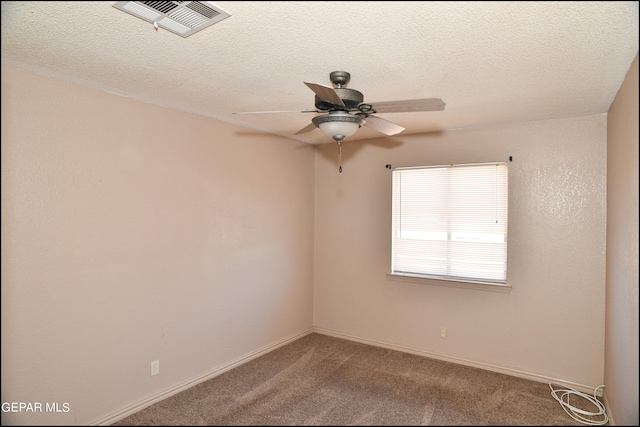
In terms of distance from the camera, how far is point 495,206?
3.66 m

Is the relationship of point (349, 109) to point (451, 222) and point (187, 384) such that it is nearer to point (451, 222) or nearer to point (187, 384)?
point (451, 222)

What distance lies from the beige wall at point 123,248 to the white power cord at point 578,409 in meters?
2.70

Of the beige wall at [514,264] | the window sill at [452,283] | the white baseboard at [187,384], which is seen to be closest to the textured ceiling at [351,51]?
the beige wall at [514,264]

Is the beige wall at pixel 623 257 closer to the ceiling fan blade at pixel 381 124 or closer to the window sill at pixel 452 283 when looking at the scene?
the window sill at pixel 452 283

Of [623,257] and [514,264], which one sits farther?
[514,264]

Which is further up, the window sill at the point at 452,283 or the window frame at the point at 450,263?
the window frame at the point at 450,263

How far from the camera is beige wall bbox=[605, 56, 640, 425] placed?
2.01 m

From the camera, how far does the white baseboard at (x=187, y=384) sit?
269 centimetres

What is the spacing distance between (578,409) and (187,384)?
3.11 metres

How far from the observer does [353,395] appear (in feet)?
9.15

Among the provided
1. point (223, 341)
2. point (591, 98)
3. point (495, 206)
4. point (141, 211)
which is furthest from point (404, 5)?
point (223, 341)

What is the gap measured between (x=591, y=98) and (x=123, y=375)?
4.03m

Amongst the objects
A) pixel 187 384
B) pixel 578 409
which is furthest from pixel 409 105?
pixel 187 384

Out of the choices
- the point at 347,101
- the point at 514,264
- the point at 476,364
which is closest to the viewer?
the point at 347,101
